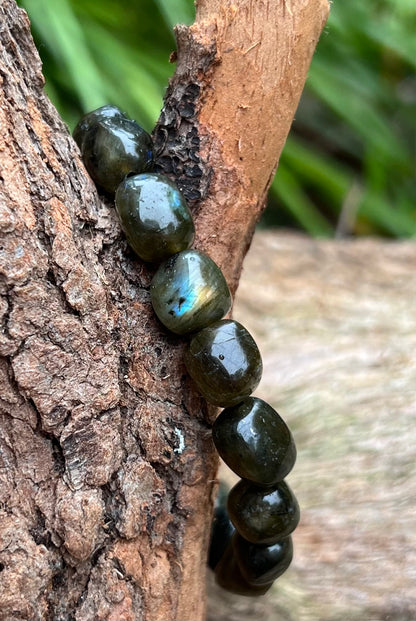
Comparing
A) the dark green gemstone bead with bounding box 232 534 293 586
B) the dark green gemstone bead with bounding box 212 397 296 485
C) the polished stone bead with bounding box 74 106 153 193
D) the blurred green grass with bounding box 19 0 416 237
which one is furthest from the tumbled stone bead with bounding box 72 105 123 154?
the blurred green grass with bounding box 19 0 416 237

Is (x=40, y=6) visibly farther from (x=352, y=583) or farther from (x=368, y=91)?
(x=352, y=583)

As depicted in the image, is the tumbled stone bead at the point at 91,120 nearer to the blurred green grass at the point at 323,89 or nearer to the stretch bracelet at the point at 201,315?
the stretch bracelet at the point at 201,315

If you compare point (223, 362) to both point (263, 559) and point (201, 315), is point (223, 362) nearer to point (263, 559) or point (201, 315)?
point (201, 315)

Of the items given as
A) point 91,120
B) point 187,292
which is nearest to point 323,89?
point 91,120

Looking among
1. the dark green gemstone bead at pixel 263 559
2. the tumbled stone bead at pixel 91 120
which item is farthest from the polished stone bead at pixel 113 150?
the dark green gemstone bead at pixel 263 559

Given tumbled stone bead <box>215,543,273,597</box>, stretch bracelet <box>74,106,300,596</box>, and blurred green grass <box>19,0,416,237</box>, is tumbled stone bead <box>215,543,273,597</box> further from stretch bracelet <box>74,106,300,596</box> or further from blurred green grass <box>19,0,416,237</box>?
blurred green grass <box>19,0,416,237</box>

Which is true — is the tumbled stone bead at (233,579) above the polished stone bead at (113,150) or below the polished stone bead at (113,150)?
below
